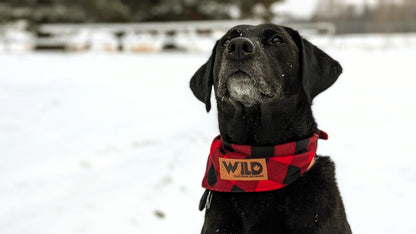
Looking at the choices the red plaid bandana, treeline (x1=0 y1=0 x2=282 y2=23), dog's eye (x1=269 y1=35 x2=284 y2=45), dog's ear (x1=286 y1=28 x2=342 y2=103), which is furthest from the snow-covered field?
treeline (x1=0 y1=0 x2=282 y2=23)

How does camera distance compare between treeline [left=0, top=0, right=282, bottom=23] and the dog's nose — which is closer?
the dog's nose

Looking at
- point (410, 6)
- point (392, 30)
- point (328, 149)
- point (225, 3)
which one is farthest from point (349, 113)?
point (410, 6)

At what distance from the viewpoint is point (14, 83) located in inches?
440

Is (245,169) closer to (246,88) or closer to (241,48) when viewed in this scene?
(246,88)

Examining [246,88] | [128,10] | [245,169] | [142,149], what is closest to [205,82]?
[246,88]

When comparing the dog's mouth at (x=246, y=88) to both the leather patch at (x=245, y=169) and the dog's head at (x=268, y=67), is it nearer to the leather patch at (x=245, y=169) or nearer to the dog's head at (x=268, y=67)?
the dog's head at (x=268, y=67)

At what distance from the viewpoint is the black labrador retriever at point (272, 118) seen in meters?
2.50

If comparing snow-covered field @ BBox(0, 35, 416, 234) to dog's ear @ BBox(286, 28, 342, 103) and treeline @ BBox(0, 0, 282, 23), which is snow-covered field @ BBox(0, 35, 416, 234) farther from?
treeline @ BBox(0, 0, 282, 23)

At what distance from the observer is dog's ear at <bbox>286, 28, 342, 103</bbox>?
2.72 meters

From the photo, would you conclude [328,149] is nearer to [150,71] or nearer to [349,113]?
[349,113]

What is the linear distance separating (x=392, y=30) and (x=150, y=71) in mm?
17981

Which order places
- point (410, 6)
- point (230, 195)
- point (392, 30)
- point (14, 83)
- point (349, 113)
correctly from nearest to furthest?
1. point (230, 195)
2. point (349, 113)
3. point (14, 83)
4. point (392, 30)
5. point (410, 6)

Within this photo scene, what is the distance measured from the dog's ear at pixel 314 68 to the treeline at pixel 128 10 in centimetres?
1930

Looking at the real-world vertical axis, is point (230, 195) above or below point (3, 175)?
above
